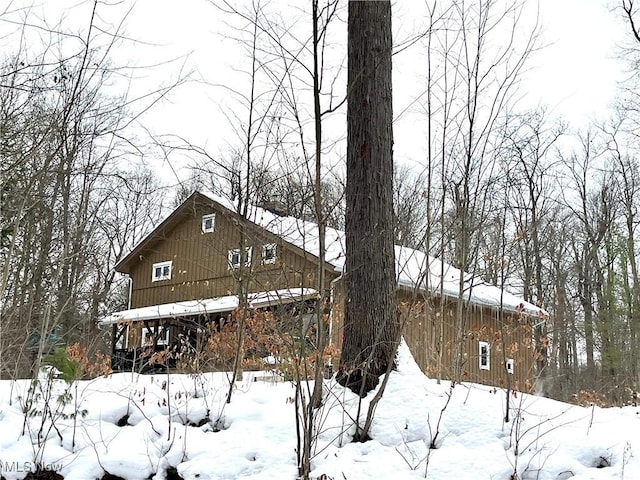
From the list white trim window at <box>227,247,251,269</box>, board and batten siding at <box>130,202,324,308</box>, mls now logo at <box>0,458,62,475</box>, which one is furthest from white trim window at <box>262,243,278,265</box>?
board and batten siding at <box>130,202,324,308</box>

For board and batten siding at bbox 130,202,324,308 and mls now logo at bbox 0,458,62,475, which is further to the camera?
board and batten siding at bbox 130,202,324,308

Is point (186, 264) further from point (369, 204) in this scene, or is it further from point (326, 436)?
point (326, 436)

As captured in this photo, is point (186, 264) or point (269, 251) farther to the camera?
point (186, 264)

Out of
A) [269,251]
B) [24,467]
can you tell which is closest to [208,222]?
[269,251]

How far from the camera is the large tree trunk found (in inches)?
201

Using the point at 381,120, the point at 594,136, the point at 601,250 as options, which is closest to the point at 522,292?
the point at 601,250

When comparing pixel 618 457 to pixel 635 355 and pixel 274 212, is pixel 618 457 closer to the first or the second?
pixel 274 212

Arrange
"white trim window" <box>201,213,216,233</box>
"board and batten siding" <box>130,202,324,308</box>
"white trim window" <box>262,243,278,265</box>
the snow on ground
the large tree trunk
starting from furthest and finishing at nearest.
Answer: "white trim window" <box>201,213,216,233</box> → "board and batten siding" <box>130,202,324,308</box> → "white trim window" <box>262,243,278,265</box> → the large tree trunk → the snow on ground

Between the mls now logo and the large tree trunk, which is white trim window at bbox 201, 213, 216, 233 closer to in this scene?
the large tree trunk

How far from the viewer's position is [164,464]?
14.6 feet

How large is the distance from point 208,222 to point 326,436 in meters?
14.4

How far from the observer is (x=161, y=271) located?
19.6 m

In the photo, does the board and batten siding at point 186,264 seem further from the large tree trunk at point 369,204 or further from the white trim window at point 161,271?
the large tree trunk at point 369,204

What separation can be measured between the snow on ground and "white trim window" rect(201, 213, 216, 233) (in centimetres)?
1284
